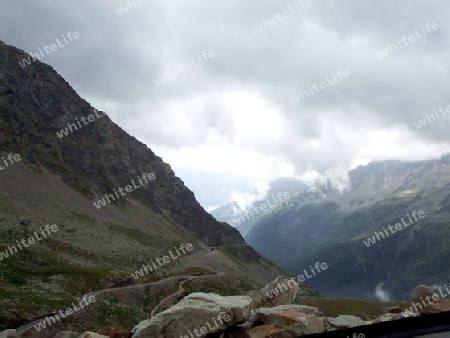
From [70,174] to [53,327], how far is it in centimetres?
13735

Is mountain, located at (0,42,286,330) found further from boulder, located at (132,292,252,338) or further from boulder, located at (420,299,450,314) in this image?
boulder, located at (420,299,450,314)

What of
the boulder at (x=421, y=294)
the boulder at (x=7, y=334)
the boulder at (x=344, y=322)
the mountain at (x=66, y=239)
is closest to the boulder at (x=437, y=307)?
the boulder at (x=421, y=294)

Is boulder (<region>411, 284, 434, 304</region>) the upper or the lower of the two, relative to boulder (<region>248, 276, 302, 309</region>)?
lower

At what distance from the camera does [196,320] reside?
1702cm

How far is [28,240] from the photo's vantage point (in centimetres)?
8638

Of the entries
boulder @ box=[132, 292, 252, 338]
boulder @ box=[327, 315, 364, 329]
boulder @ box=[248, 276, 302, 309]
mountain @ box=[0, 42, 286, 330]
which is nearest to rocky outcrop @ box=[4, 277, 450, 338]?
boulder @ box=[132, 292, 252, 338]

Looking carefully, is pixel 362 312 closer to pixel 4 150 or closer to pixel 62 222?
pixel 62 222

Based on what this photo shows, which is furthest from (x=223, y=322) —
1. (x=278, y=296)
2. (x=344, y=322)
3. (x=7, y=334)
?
(x=7, y=334)

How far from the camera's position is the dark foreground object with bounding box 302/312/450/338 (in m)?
9.45

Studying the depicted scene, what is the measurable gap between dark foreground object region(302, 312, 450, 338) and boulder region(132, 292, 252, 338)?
7.88m

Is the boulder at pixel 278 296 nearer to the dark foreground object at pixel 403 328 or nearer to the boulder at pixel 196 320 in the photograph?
the boulder at pixel 196 320

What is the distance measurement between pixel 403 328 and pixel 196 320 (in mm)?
9741

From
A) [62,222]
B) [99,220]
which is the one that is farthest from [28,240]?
[99,220]

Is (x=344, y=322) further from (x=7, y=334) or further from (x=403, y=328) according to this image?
(x=7, y=334)
